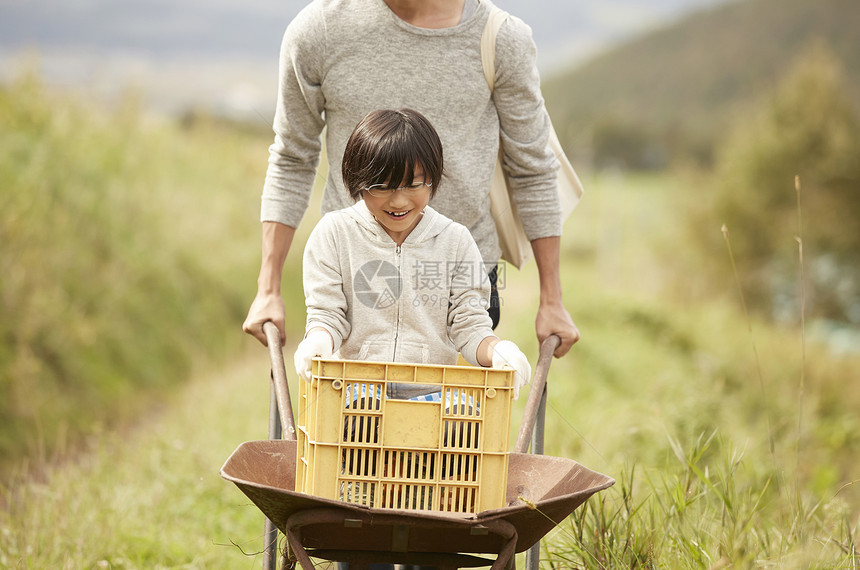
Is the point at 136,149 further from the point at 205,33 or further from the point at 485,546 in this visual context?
the point at 205,33

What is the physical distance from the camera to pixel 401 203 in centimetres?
245

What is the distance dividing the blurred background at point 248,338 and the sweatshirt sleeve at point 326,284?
0.58 m

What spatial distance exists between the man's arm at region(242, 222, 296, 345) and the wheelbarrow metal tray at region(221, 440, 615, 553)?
1.57 feet

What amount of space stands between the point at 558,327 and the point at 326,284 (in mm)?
811

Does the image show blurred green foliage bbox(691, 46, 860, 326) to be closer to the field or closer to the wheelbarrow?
the field

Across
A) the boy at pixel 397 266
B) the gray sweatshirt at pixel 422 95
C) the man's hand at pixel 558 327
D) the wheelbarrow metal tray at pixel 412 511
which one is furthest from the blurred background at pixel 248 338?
the boy at pixel 397 266

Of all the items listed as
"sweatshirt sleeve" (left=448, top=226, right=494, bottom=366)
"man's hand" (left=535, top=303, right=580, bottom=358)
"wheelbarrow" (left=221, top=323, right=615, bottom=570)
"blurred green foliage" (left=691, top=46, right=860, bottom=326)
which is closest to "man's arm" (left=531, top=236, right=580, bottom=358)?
"man's hand" (left=535, top=303, right=580, bottom=358)

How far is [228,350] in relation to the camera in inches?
350

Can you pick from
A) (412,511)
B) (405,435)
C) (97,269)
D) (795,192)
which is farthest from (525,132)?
(795,192)

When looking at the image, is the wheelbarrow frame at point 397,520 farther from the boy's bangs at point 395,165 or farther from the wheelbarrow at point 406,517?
the boy's bangs at point 395,165

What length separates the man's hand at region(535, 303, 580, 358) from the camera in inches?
115

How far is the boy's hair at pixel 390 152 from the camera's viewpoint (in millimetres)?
2412

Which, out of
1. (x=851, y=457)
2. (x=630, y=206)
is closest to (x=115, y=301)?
(x=851, y=457)

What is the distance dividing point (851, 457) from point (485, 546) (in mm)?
9807
